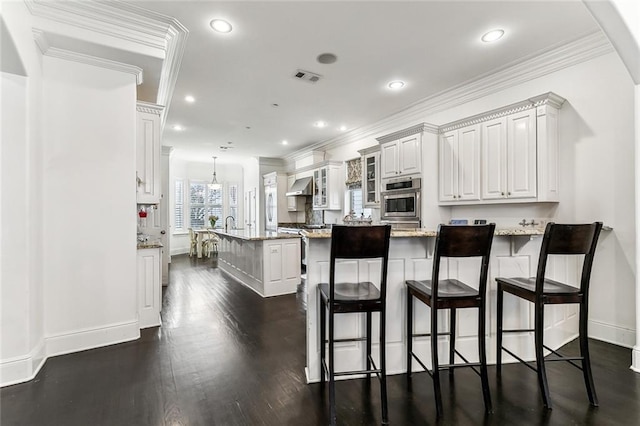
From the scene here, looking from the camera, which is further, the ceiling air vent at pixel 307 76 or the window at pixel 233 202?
the window at pixel 233 202

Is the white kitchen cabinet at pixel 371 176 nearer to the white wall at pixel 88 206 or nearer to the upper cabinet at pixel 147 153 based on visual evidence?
the upper cabinet at pixel 147 153

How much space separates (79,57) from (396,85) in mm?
3513

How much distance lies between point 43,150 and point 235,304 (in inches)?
102

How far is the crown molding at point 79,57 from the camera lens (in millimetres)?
2372

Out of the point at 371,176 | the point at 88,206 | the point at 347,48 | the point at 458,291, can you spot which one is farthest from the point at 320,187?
the point at 458,291

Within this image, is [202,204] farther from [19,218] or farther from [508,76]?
[508,76]

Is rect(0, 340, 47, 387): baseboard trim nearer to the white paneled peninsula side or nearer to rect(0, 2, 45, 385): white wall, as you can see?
rect(0, 2, 45, 385): white wall

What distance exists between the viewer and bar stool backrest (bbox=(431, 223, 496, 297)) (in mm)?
1821

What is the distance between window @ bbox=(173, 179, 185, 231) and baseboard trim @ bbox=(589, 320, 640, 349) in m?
9.73

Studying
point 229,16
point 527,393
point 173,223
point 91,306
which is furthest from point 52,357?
point 173,223

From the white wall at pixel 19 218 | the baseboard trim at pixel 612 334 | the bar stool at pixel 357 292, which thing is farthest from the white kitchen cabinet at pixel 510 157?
the white wall at pixel 19 218

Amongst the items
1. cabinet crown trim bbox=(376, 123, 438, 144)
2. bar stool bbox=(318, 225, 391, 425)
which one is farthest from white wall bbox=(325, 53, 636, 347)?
bar stool bbox=(318, 225, 391, 425)

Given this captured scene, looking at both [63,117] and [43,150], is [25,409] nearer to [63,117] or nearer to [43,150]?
[43,150]

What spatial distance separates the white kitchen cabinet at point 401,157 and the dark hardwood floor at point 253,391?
8.81ft
